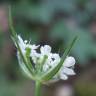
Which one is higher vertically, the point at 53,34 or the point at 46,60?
the point at 46,60

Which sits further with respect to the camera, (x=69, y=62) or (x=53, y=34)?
(x=53, y=34)

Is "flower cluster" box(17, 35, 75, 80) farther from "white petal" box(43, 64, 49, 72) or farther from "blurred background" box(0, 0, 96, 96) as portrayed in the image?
"blurred background" box(0, 0, 96, 96)

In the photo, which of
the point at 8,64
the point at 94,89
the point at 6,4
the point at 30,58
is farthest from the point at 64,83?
the point at 30,58

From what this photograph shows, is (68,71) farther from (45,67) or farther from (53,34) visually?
(53,34)

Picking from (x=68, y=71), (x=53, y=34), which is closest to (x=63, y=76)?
(x=68, y=71)

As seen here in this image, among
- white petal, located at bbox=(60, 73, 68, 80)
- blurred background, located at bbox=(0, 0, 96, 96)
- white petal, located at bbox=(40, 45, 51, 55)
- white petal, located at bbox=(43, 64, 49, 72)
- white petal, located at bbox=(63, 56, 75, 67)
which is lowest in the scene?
blurred background, located at bbox=(0, 0, 96, 96)

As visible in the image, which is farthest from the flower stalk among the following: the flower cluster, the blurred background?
the blurred background

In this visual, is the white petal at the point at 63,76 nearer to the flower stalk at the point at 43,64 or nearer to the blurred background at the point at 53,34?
the flower stalk at the point at 43,64

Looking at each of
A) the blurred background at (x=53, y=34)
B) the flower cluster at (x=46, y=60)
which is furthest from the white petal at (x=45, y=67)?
the blurred background at (x=53, y=34)

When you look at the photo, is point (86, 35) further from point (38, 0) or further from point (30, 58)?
point (30, 58)
